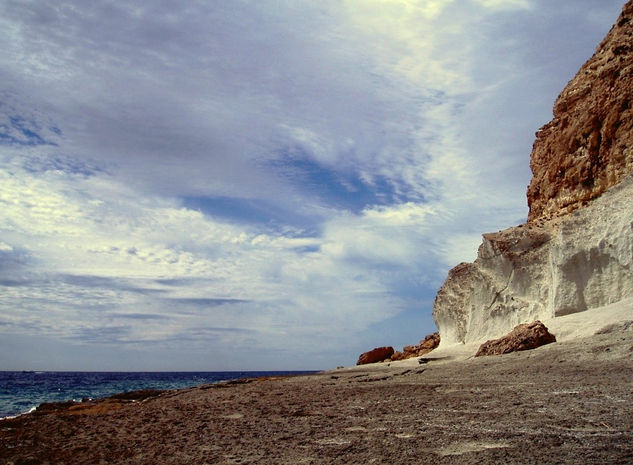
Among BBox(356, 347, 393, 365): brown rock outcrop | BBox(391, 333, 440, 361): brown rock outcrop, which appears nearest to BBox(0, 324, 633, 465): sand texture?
BBox(391, 333, 440, 361): brown rock outcrop

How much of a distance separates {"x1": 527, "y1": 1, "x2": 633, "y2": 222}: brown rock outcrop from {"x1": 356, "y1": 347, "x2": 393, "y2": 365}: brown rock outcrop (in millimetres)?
15299

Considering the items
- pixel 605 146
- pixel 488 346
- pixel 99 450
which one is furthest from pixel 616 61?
pixel 99 450

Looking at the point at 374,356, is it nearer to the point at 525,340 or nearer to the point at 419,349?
the point at 419,349

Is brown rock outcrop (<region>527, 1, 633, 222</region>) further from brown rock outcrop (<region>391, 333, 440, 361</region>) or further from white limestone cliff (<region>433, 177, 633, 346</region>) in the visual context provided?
brown rock outcrop (<region>391, 333, 440, 361</region>)

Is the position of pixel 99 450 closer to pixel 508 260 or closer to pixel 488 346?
pixel 488 346

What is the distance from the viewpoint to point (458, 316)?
2756cm

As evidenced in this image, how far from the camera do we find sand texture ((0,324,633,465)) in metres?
4.94

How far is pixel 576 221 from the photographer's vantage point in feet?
58.4

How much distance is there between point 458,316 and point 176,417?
21.1 metres

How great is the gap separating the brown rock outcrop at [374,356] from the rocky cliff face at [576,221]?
13469mm

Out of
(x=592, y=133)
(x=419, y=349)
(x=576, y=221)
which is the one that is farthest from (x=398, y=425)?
(x=419, y=349)

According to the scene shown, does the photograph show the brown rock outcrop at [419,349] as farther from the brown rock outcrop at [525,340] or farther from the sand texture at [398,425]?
the sand texture at [398,425]

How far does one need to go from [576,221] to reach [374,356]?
20236 mm

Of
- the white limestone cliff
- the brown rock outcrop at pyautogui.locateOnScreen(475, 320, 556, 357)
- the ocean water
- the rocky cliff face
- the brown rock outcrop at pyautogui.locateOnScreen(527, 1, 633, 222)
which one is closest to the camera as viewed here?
the brown rock outcrop at pyautogui.locateOnScreen(475, 320, 556, 357)
